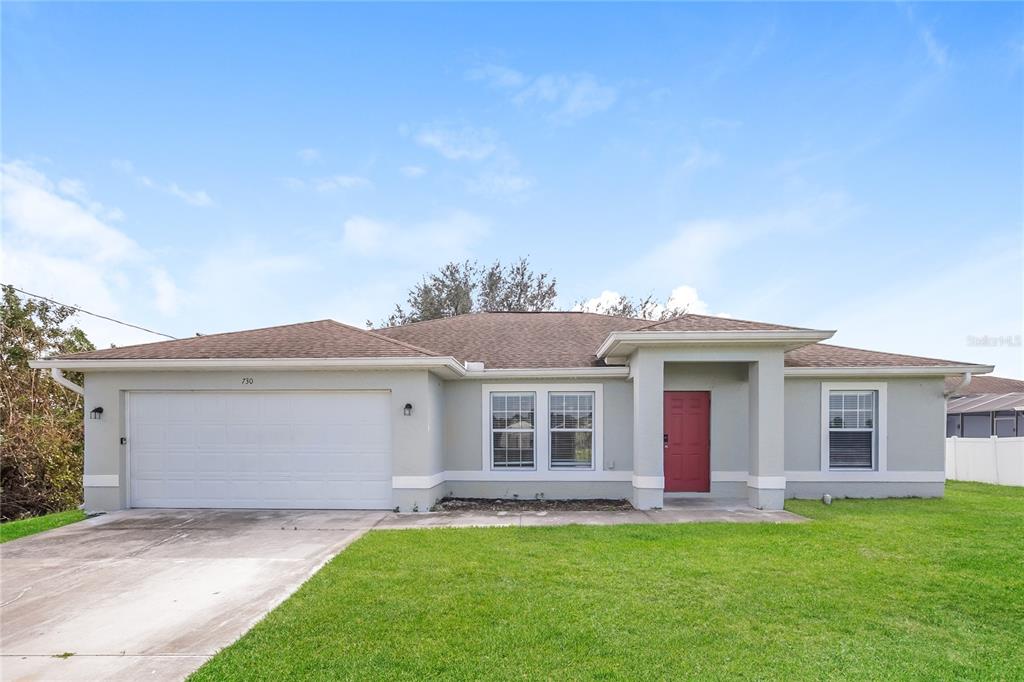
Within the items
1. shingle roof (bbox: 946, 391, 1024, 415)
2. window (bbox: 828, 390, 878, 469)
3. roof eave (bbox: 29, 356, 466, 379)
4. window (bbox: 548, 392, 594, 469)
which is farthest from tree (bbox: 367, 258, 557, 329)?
roof eave (bbox: 29, 356, 466, 379)

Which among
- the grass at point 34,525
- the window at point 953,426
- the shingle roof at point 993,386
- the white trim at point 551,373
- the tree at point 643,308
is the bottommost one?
the window at point 953,426

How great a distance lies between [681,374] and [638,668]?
7662 mm

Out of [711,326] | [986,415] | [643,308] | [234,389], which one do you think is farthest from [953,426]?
[234,389]

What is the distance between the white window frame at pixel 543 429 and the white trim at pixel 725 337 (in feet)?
6.22

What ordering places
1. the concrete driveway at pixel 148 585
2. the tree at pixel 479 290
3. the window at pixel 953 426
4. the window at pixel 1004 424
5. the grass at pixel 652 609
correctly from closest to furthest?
the grass at pixel 652 609 → the concrete driveway at pixel 148 585 → the window at pixel 1004 424 → the window at pixel 953 426 → the tree at pixel 479 290

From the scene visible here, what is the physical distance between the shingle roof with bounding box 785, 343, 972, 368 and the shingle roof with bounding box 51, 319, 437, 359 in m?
7.53

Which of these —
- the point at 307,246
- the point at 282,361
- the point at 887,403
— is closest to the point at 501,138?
the point at 307,246

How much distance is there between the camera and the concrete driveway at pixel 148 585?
394 cm

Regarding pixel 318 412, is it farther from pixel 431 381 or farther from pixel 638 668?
pixel 638 668

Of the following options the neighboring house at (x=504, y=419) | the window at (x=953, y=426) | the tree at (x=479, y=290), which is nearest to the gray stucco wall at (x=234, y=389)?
the neighboring house at (x=504, y=419)

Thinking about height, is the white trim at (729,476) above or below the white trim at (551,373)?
below

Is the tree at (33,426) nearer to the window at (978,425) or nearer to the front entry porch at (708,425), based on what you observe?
the front entry porch at (708,425)

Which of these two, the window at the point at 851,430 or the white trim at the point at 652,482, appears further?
the window at the point at 851,430

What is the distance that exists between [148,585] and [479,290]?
26797 mm
